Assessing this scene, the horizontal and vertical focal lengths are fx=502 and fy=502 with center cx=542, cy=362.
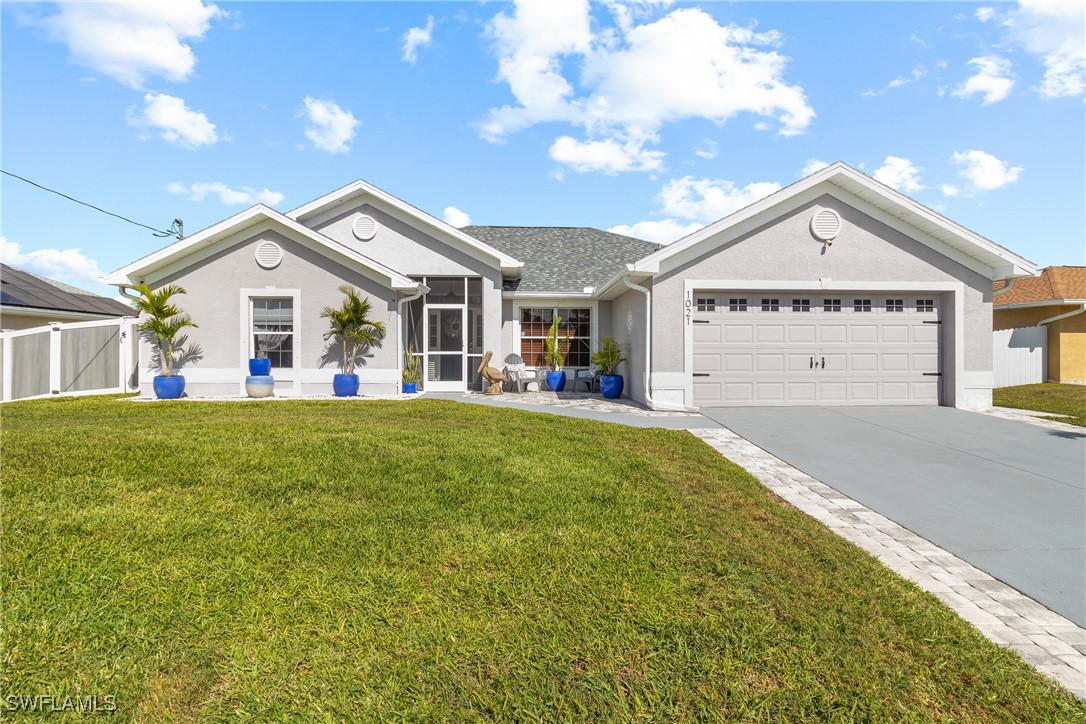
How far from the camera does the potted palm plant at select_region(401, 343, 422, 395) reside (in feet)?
43.5

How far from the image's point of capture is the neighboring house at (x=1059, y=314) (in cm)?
1628

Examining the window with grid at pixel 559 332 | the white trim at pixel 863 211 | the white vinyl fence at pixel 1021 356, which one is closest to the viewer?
the white trim at pixel 863 211

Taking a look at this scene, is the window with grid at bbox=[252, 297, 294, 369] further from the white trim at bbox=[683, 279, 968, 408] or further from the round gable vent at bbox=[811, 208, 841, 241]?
the round gable vent at bbox=[811, 208, 841, 241]

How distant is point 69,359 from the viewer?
43.8ft

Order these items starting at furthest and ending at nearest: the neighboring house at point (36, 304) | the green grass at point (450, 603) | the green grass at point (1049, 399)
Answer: the neighboring house at point (36, 304) → the green grass at point (1049, 399) → the green grass at point (450, 603)

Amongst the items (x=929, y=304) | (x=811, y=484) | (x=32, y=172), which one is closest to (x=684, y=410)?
(x=811, y=484)

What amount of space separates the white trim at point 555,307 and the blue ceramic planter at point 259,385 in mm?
6475

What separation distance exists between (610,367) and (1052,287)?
53.4 ft

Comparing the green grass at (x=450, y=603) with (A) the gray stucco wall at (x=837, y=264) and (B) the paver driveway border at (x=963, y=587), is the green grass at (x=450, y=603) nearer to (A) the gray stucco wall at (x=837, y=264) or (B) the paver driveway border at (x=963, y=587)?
(B) the paver driveway border at (x=963, y=587)

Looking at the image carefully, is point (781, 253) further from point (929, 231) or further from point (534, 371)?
point (534, 371)

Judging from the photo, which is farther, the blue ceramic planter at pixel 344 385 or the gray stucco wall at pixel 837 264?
the blue ceramic planter at pixel 344 385

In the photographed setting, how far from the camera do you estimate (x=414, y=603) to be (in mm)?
2820

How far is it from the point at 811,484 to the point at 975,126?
8.38 metres

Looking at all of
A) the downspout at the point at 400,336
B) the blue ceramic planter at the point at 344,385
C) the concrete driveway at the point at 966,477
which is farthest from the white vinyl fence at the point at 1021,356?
the blue ceramic planter at the point at 344,385
